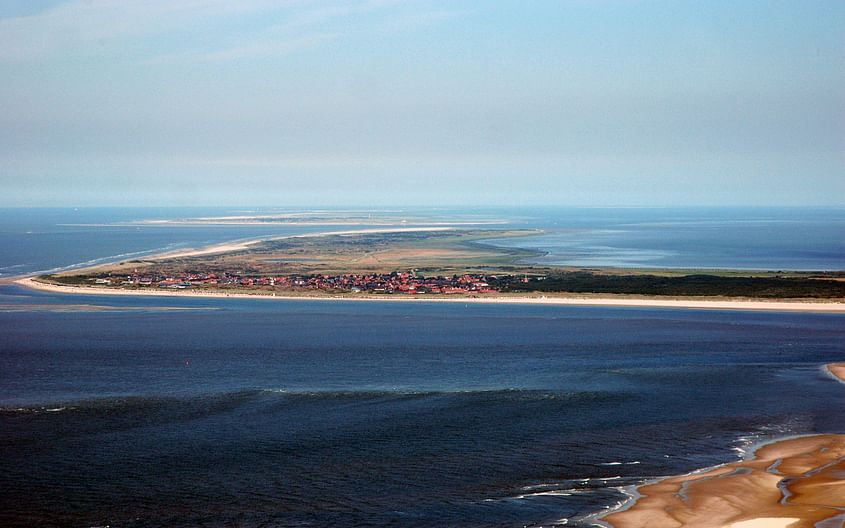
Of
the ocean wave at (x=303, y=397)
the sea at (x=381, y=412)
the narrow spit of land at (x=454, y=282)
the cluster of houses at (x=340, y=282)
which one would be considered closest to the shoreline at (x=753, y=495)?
the sea at (x=381, y=412)

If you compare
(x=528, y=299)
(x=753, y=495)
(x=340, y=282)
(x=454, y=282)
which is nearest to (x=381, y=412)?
(x=753, y=495)

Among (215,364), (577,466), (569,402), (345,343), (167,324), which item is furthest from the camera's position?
(167,324)

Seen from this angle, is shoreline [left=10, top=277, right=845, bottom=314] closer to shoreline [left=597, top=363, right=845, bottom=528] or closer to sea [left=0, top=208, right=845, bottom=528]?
sea [left=0, top=208, right=845, bottom=528]

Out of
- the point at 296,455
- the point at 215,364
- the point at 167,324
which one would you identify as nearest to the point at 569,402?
the point at 296,455

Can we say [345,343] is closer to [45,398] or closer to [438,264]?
[45,398]

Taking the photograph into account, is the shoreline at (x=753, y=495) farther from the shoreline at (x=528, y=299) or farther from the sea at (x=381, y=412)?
the shoreline at (x=528, y=299)

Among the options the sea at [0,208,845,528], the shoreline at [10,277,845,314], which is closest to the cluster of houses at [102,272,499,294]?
the shoreline at [10,277,845,314]
